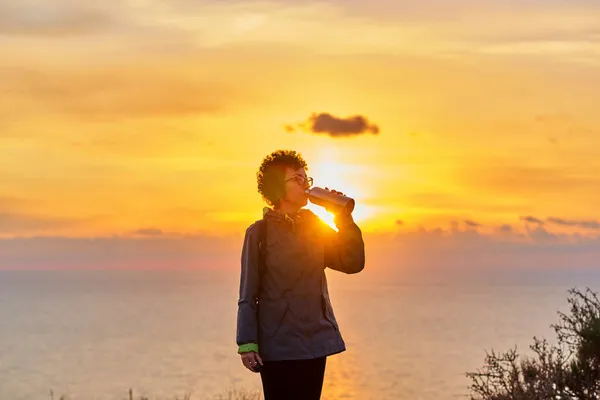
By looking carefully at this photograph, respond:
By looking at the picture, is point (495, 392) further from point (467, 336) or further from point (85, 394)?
point (467, 336)

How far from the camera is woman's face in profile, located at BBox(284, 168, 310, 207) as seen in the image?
7172 mm

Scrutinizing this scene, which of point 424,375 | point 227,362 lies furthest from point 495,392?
point 227,362

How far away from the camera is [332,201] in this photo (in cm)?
706

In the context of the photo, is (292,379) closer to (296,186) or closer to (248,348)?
(248,348)

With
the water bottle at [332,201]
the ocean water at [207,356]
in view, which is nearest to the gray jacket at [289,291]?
the water bottle at [332,201]

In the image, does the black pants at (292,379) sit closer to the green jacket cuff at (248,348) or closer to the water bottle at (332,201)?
the green jacket cuff at (248,348)

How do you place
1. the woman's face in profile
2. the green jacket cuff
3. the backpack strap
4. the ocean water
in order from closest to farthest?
the green jacket cuff → the backpack strap → the woman's face in profile → the ocean water

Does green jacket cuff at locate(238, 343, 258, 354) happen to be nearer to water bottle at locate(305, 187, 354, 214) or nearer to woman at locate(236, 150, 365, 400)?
woman at locate(236, 150, 365, 400)

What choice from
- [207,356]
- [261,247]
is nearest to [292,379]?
[261,247]

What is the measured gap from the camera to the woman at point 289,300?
689 centimetres

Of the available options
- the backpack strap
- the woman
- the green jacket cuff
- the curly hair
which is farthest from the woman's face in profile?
the green jacket cuff

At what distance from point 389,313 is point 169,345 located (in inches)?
2776

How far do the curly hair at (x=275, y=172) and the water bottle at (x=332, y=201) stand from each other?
0.22 m

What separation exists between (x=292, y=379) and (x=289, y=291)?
0.54m
